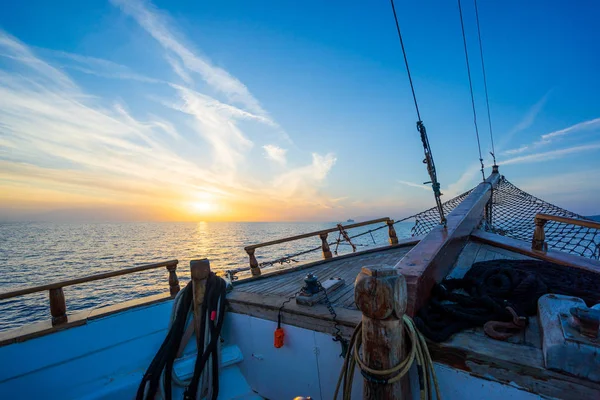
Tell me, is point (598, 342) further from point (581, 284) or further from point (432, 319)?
point (581, 284)

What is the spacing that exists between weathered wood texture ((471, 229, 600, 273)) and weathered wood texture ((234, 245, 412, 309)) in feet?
5.68

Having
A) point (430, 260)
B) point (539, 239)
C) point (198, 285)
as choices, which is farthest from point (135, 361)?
point (539, 239)

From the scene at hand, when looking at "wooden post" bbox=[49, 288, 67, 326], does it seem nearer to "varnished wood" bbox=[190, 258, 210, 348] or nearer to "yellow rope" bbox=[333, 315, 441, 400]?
"varnished wood" bbox=[190, 258, 210, 348]

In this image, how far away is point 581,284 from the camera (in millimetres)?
2877

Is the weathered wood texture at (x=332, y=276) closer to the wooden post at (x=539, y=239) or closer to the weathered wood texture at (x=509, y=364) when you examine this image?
the weathered wood texture at (x=509, y=364)

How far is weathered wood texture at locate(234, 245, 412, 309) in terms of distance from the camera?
375 centimetres

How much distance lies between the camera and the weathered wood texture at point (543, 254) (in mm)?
3839

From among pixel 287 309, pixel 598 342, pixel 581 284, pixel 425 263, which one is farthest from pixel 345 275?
pixel 598 342

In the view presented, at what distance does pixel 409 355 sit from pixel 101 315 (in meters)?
3.95

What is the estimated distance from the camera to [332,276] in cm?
484

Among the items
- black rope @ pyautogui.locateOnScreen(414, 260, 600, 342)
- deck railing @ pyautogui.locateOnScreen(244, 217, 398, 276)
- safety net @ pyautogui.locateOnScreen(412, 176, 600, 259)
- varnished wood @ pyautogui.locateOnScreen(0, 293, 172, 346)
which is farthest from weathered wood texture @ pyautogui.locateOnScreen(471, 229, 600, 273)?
varnished wood @ pyautogui.locateOnScreen(0, 293, 172, 346)

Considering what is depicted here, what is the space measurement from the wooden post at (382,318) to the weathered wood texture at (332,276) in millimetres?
1475

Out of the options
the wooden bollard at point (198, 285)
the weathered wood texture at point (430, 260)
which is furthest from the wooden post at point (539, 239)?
the wooden bollard at point (198, 285)

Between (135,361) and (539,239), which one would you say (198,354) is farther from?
(539,239)
